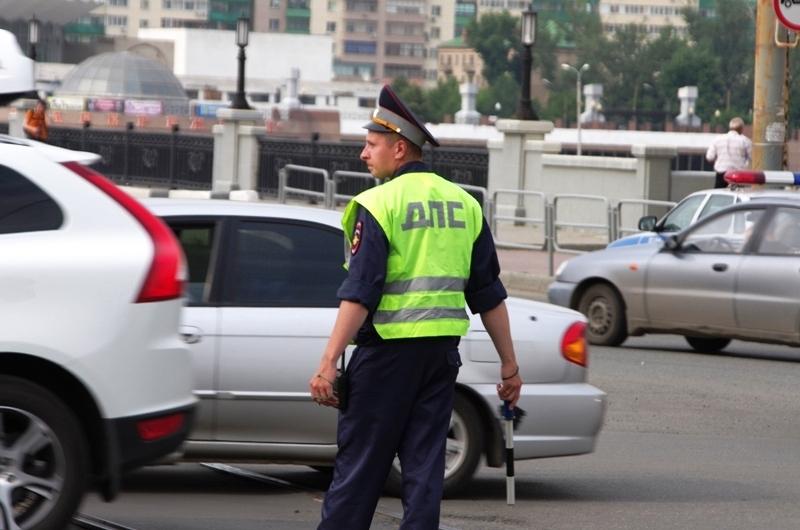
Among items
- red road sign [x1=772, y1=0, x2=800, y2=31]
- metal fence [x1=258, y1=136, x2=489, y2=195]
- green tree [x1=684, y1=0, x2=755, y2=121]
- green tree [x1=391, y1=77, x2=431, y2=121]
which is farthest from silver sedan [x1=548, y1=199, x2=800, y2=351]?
green tree [x1=391, y1=77, x2=431, y2=121]

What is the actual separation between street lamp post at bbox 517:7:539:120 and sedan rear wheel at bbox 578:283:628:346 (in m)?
19.2

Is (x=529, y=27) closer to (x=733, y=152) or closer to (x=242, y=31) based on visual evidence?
(x=242, y=31)

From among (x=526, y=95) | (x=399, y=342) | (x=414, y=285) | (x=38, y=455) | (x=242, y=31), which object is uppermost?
(x=242, y=31)

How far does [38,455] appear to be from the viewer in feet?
21.5

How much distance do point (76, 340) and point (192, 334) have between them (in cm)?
152

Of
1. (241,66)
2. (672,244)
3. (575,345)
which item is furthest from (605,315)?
(241,66)

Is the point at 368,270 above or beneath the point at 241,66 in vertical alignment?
beneath

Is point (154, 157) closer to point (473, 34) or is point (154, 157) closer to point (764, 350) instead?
point (764, 350)

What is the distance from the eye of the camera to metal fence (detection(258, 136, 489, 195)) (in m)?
34.7

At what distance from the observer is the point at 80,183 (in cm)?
667

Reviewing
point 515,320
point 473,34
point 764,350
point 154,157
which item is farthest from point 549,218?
point 473,34

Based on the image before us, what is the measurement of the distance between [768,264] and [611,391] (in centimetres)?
252

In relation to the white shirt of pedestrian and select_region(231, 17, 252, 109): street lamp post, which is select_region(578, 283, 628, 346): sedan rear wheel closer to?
the white shirt of pedestrian

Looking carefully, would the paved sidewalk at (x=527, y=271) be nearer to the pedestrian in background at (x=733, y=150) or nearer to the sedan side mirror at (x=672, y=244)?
the pedestrian in background at (x=733, y=150)
